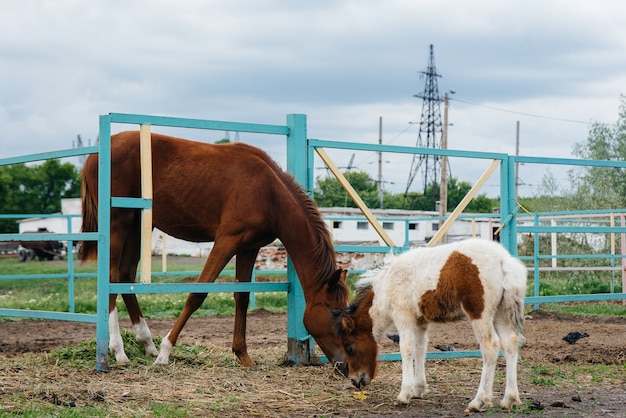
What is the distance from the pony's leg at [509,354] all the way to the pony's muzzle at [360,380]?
1.05 m

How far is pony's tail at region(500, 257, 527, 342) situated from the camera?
5.57 m

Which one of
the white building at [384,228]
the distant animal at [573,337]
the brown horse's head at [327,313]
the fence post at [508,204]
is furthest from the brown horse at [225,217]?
the white building at [384,228]

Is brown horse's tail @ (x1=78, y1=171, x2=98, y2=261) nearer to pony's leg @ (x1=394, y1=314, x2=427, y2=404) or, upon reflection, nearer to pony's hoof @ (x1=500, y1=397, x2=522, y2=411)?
pony's leg @ (x1=394, y1=314, x2=427, y2=404)

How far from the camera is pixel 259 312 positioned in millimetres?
13242

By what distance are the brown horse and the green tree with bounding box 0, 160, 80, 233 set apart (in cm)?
4935

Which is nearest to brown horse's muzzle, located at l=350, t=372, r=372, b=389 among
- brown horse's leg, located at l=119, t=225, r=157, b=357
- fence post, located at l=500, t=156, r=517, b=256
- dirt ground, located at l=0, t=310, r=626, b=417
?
dirt ground, located at l=0, t=310, r=626, b=417

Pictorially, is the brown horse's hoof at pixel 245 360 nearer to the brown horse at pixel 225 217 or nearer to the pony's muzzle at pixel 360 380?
the brown horse at pixel 225 217

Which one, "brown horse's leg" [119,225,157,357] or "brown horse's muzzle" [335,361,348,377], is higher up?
"brown horse's leg" [119,225,157,357]

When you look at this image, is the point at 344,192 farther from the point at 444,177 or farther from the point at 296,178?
the point at 296,178

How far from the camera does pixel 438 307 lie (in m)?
5.75

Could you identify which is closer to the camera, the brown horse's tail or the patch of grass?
the brown horse's tail

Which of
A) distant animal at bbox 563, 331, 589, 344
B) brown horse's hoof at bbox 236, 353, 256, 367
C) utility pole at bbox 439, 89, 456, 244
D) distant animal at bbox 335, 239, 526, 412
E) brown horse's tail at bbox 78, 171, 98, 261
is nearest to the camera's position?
distant animal at bbox 335, 239, 526, 412

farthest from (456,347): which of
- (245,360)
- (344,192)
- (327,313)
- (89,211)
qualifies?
(344,192)

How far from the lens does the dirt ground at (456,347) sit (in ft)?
18.4
